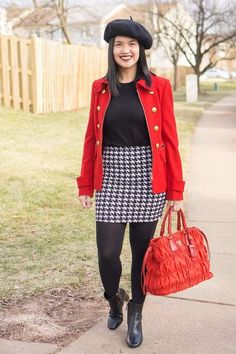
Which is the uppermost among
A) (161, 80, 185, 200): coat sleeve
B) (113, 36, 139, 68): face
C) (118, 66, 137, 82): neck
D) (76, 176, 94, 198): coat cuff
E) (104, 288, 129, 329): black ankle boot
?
(113, 36, 139, 68): face

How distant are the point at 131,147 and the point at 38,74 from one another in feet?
37.7

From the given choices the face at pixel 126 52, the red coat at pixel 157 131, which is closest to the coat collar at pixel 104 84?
the red coat at pixel 157 131

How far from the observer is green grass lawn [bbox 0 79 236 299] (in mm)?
3996

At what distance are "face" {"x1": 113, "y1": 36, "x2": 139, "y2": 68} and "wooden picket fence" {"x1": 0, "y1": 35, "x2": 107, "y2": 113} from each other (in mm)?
10942

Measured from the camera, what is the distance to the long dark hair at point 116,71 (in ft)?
9.34

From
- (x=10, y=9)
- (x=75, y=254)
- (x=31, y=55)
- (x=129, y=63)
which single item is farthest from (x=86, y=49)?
(x=10, y=9)

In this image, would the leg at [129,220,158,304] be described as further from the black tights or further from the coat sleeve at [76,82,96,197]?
the coat sleeve at [76,82,96,197]

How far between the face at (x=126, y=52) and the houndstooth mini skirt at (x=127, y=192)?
441mm

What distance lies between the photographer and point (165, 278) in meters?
2.84

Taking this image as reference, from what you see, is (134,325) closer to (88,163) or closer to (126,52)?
(88,163)

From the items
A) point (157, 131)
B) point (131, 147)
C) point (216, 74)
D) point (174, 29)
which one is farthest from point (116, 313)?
point (216, 74)

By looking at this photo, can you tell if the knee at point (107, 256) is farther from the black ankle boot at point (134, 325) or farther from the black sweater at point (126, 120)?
the black sweater at point (126, 120)

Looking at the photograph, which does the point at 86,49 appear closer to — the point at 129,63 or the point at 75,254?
the point at 75,254

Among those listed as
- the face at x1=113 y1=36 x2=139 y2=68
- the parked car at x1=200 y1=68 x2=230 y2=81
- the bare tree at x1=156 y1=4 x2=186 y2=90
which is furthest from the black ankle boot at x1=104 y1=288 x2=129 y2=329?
the parked car at x1=200 y1=68 x2=230 y2=81
